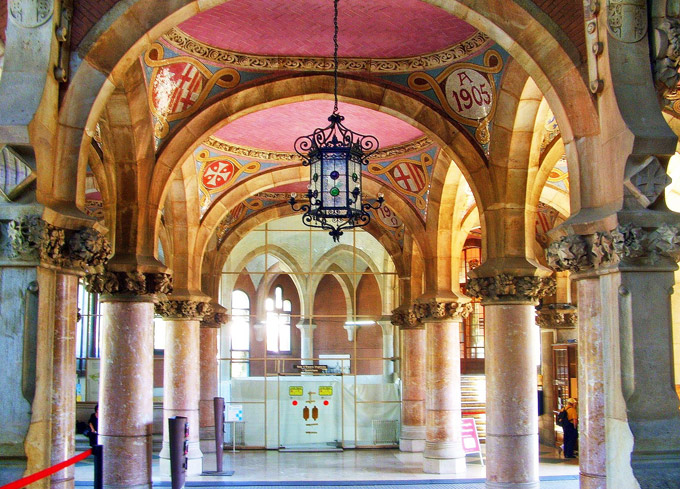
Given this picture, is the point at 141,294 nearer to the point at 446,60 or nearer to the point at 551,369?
the point at 446,60

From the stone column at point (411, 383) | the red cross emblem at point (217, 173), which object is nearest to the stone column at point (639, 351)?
the red cross emblem at point (217, 173)

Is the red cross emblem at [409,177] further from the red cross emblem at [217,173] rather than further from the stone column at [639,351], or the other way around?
the stone column at [639,351]

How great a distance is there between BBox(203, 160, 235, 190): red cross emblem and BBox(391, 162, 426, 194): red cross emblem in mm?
2681

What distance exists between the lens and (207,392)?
17.2 metres

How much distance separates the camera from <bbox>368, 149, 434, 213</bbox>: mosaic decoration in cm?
1395

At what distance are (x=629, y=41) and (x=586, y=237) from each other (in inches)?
52.9

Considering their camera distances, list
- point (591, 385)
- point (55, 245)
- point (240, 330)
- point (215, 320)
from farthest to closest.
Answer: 1. point (240, 330)
2. point (215, 320)
3. point (591, 385)
4. point (55, 245)

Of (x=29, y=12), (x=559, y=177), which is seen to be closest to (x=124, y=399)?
(x=29, y=12)

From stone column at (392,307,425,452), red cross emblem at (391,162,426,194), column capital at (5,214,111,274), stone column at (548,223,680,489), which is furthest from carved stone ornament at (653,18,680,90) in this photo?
stone column at (392,307,425,452)

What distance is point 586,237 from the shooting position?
6.17 m

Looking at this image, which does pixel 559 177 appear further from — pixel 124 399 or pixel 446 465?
pixel 124 399

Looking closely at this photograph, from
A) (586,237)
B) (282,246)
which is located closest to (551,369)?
(282,246)

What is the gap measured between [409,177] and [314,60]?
431 centimetres

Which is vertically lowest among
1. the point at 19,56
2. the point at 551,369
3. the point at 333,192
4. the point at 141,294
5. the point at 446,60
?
the point at 551,369
